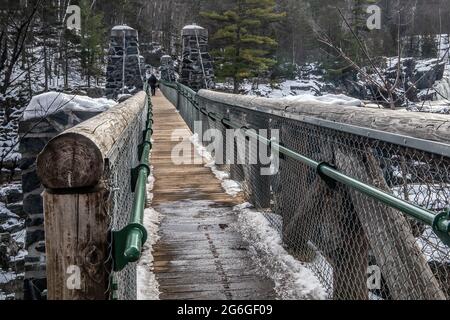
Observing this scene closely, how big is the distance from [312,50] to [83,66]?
94.9 feet

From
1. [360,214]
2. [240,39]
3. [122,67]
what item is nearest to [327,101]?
[360,214]

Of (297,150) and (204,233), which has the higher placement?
(297,150)

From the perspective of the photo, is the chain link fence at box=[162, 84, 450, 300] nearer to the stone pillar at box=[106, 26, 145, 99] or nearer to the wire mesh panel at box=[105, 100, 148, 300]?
the wire mesh panel at box=[105, 100, 148, 300]

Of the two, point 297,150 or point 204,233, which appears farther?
point 204,233

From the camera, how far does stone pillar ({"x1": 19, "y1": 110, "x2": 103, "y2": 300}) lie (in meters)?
6.38

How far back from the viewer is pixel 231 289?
359 centimetres

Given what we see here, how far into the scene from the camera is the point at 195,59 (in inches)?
784

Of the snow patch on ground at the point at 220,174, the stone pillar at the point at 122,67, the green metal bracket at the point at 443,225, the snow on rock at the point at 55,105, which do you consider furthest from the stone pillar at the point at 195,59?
the green metal bracket at the point at 443,225

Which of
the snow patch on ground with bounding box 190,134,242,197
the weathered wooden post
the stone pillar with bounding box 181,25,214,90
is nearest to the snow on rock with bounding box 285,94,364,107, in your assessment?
the snow patch on ground with bounding box 190,134,242,197

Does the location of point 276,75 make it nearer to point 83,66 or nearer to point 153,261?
point 83,66

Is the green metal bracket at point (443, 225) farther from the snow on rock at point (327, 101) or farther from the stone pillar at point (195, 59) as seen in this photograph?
the stone pillar at point (195, 59)

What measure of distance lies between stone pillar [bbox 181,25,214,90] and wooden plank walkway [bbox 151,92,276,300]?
1288 centimetres
